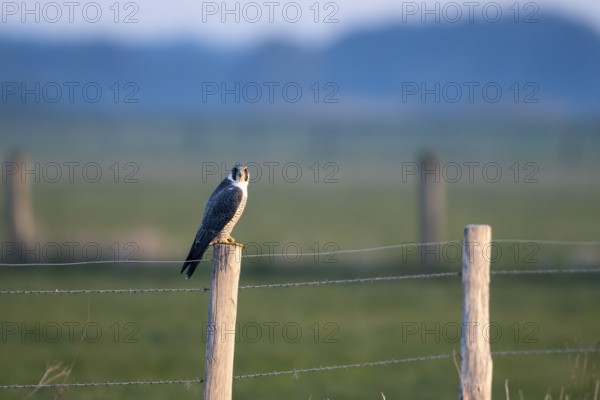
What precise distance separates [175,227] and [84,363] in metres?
18.4

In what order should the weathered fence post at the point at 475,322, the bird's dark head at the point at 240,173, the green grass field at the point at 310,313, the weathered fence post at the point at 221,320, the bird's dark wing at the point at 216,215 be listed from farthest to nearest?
the green grass field at the point at 310,313 < the bird's dark head at the point at 240,173 < the bird's dark wing at the point at 216,215 < the weathered fence post at the point at 475,322 < the weathered fence post at the point at 221,320

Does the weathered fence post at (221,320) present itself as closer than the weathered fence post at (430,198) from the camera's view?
Yes

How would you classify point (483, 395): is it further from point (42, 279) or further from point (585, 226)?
point (585, 226)

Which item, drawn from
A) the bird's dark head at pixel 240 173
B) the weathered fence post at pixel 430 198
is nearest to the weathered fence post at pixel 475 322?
the bird's dark head at pixel 240 173

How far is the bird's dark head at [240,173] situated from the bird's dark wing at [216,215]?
0.12m

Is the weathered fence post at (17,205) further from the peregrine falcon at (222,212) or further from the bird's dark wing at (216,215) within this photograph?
the bird's dark wing at (216,215)

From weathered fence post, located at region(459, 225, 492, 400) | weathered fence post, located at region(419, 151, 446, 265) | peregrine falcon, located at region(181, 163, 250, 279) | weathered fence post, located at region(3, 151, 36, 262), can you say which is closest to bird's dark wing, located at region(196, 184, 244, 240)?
peregrine falcon, located at region(181, 163, 250, 279)

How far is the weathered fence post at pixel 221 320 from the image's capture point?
21.6 feet

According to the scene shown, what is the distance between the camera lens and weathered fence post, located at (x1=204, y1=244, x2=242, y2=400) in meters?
6.59

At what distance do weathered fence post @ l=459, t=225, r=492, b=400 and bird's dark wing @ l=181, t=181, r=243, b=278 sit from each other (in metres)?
2.05

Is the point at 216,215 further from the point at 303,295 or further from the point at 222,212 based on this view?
the point at 303,295

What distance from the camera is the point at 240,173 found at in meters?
8.43

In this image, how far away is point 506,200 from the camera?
42.6m

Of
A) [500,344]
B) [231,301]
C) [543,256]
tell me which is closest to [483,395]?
[231,301]
